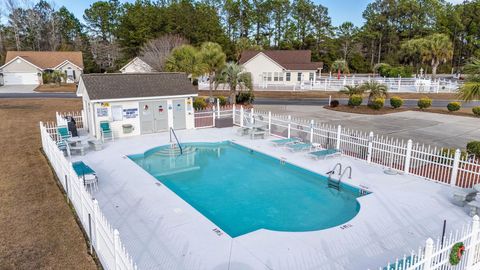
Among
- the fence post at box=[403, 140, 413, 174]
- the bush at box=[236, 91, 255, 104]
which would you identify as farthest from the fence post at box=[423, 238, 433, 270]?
the bush at box=[236, 91, 255, 104]

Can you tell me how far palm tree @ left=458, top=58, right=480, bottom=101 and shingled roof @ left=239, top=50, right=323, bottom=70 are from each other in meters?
38.5

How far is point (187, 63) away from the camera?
3209 centimetres

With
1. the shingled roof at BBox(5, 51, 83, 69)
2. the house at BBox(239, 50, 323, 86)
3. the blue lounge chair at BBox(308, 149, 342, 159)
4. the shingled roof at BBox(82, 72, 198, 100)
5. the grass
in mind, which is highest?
the shingled roof at BBox(5, 51, 83, 69)

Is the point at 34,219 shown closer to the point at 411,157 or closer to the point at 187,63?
the point at 411,157

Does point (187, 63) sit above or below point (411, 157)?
above

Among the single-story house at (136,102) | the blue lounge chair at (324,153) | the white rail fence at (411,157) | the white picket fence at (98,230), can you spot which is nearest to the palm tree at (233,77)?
the single-story house at (136,102)

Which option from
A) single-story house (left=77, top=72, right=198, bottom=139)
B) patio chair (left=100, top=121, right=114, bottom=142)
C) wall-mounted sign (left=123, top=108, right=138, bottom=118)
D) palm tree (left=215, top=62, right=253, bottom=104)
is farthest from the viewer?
palm tree (left=215, top=62, right=253, bottom=104)

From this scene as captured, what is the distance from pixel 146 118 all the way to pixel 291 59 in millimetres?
36838

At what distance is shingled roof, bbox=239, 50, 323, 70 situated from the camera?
50.9 meters

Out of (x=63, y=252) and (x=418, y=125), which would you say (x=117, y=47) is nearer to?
(x=418, y=125)

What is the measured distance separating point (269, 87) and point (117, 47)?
112ft

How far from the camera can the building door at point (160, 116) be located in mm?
20656

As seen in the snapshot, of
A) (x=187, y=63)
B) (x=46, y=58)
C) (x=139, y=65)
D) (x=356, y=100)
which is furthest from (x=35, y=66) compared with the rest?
(x=356, y=100)

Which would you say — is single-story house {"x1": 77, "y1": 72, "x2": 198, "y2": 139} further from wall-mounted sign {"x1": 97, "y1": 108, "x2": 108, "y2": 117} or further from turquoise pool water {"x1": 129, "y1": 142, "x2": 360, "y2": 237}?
turquoise pool water {"x1": 129, "y1": 142, "x2": 360, "y2": 237}
